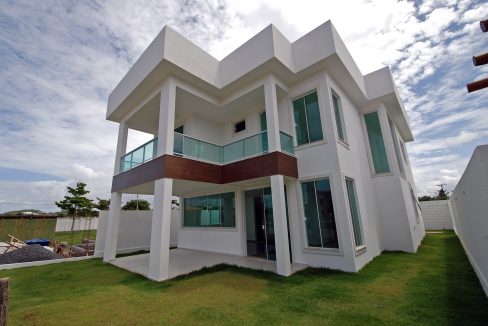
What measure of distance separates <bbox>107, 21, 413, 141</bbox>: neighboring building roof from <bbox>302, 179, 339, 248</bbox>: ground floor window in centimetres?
408

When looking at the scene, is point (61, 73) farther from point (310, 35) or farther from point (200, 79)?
point (310, 35)

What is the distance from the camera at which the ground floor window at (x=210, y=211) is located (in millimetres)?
9500

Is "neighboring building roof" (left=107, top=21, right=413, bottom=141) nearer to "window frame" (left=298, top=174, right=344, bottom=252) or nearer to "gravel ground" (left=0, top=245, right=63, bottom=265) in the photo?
"window frame" (left=298, top=174, right=344, bottom=252)

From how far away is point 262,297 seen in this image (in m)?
4.61

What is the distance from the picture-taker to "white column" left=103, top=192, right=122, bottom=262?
30.0 ft

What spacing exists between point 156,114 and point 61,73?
12.7ft

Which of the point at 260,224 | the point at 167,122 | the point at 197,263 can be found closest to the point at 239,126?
the point at 167,122

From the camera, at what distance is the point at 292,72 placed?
24.8 feet

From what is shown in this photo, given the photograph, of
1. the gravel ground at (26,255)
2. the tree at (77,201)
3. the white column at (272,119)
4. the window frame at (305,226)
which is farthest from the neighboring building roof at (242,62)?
the tree at (77,201)

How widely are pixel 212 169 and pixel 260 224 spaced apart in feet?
9.83

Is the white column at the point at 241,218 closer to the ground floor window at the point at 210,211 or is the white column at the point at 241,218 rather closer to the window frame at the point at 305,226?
the ground floor window at the point at 210,211

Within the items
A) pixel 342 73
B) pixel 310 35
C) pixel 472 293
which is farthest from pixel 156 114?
pixel 472 293

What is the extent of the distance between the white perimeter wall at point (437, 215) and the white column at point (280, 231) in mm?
18777

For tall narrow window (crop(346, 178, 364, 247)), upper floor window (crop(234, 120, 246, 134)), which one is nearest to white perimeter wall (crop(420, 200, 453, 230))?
tall narrow window (crop(346, 178, 364, 247))
